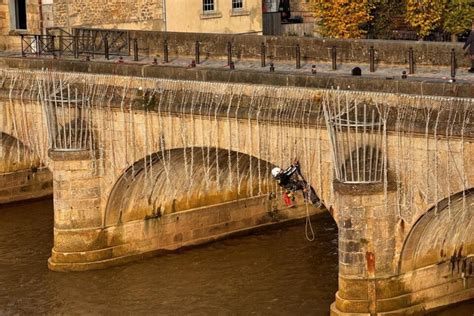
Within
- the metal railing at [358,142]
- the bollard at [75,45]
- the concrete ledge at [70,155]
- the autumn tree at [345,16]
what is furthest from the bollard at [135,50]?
the autumn tree at [345,16]

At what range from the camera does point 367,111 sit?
32.4m

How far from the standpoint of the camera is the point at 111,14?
51938 mm

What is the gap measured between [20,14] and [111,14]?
11.0 ft

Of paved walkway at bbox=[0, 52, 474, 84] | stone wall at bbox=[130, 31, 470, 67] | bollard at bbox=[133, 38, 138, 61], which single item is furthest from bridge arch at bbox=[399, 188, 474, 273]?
bollard at bbox=[133, 38, 138, 61]

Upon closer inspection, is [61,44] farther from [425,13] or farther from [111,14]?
[425,13]

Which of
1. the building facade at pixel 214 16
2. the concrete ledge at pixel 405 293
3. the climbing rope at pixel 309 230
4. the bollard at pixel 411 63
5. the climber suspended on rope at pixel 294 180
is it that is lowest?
the climbing rope at pixel 309 230

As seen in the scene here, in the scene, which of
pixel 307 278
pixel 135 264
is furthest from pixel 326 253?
pixel 135 264

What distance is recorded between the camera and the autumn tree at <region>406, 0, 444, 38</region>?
59.5 m

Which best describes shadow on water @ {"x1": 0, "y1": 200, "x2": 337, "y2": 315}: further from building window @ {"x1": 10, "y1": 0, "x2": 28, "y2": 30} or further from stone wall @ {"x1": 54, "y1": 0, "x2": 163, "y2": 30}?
building window @ {"x1": 10, "y1": 0, "x2": 28, "y2": 30}

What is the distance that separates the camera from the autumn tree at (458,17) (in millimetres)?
59562

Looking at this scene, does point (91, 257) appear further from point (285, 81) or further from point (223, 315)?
point (285, 81)

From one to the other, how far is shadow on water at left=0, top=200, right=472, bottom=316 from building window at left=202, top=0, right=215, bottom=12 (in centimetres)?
1453

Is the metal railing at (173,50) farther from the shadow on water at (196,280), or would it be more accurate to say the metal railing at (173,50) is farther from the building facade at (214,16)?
the building facade at (214,16)

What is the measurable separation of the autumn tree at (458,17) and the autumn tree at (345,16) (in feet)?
10.9
